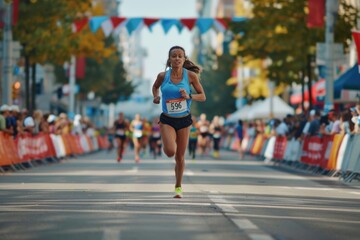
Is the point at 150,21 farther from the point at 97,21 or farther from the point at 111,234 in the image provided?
the point at 111,234

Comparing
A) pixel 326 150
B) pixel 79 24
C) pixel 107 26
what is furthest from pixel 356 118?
pixel 79 24

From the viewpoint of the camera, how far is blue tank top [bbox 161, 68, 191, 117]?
15672mm

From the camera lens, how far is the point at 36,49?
143 feet

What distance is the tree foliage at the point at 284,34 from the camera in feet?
144

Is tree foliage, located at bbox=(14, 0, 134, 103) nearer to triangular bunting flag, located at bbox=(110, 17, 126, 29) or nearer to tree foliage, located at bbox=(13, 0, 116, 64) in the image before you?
tree foliage, located at bbox=(13, 0, 116, 64)

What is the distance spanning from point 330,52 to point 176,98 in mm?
22695

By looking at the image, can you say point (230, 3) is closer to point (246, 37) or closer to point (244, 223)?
point (246, 37)

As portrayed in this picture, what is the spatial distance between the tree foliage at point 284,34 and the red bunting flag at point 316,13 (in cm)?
373

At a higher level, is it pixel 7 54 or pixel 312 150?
pixel 7 54

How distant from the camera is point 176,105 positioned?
15719 mm

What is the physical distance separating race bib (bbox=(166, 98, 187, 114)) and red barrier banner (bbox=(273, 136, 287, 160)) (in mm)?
21164

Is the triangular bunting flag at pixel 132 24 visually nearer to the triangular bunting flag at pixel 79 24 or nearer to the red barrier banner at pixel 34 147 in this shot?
the triangular bunting flag at pixel 79 24

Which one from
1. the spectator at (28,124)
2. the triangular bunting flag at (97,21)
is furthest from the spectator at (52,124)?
the triangular bunting flag at (97,21)

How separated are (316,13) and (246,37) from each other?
28.8 feet
